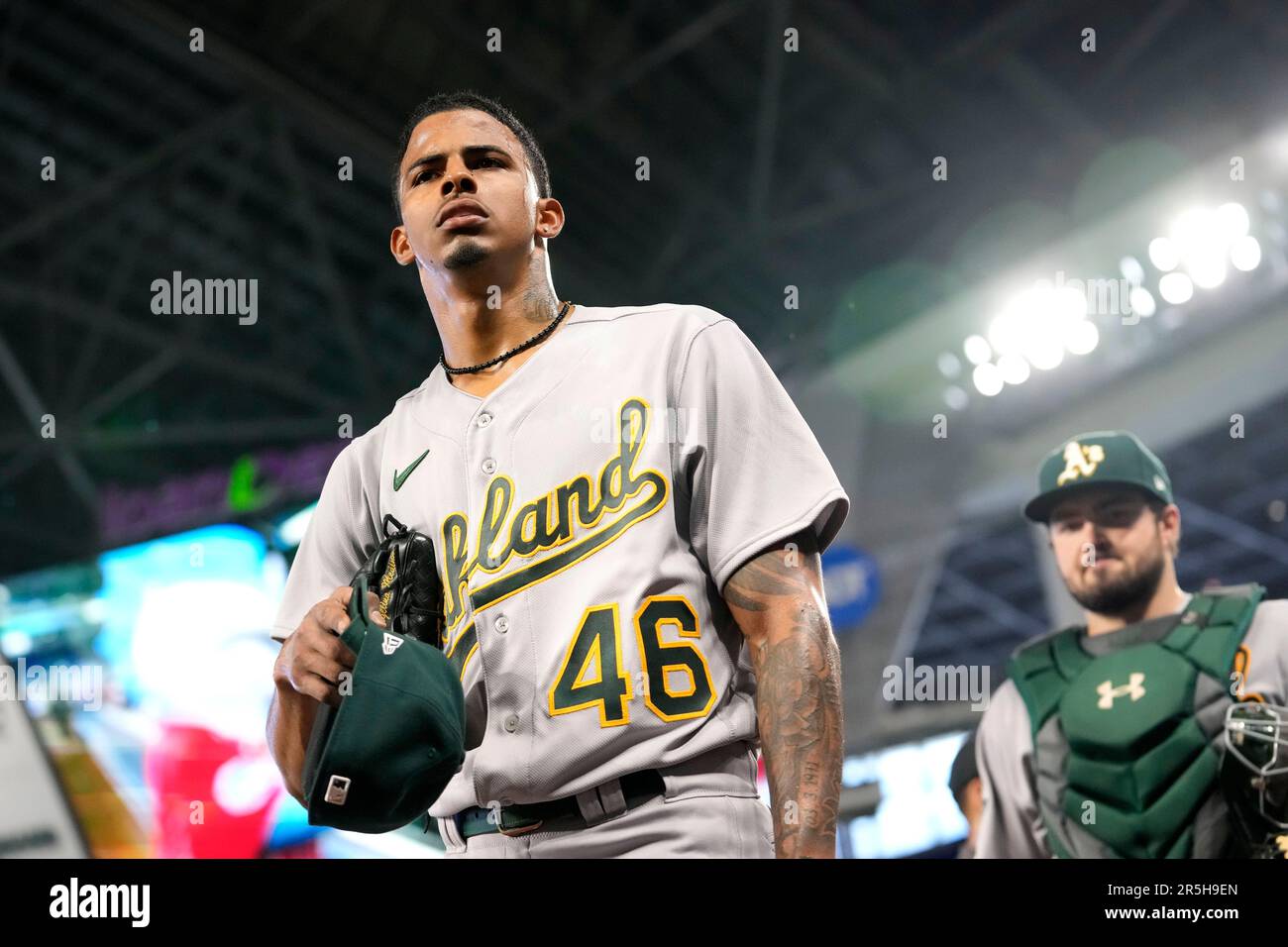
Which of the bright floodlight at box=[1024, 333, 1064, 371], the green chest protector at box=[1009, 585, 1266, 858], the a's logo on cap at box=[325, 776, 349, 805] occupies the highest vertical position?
the bright floodlight at box=[1024, 333, 1064, 371]

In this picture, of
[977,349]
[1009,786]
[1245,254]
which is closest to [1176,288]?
[1245,254]

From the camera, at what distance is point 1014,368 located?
231 inches

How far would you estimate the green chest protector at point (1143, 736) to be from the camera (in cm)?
286

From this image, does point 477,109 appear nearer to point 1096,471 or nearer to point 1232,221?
point 1096,471

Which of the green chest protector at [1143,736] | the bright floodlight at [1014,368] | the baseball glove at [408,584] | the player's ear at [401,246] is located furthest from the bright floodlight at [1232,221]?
the baseball glove at [408,584]

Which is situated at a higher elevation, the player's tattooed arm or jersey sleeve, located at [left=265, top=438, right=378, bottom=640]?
jersey sleeve, located at [left=265, top=438, right=378, bottom=640]

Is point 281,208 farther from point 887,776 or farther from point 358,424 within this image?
point 887,776

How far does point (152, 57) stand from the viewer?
5301mm

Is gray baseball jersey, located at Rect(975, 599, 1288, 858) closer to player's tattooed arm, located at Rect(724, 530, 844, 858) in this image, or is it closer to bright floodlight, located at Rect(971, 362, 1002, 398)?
player's tattooed arm, located at Rect(724, 530, 844, 858)

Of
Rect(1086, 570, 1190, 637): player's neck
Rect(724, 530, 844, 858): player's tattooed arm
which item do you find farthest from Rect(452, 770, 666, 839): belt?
Rect(1086, 570, 1190, 637): player's neck

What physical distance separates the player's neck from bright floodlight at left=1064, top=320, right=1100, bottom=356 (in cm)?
251

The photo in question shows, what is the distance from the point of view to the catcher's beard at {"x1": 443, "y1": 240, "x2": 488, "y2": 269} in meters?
1.53

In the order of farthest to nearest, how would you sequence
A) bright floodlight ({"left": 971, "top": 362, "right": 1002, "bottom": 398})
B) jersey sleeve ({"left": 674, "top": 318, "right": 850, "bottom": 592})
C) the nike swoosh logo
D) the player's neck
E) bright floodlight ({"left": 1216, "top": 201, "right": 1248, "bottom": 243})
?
bright floodlight ({"left": 971, "top": 362, "right": 1002, "bottom": 398})
bright floodlight ({"left": 1216, "top": 201, "right": 1248, "bottom": 243})
the player's neck
the nike swoosh logo
jersey sleeve ({"left": 674, "top": 318, "right": 850, "bottom": 592})
